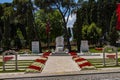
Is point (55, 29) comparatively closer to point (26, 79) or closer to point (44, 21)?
point (44, 21)

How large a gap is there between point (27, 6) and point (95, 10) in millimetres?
29491

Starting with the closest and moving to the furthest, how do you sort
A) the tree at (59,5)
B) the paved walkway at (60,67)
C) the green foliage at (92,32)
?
the paved walkway at (60,67) < the tree at (59,5) < the green foliage at (92,32)

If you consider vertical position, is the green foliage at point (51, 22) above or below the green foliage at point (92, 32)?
above

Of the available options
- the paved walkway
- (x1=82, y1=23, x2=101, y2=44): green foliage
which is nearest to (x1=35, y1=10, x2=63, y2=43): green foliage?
(x1=82, y1=23, x2=101, y2=44): green foliage

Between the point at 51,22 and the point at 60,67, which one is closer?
the point at 60,67

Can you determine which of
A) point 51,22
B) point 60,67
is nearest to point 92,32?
point 51,22

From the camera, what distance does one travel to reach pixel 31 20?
67562 millimetres

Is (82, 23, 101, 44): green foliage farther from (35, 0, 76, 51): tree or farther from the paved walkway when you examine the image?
the paved walkway

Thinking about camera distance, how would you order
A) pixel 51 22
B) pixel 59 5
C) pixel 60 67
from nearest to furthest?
pixel 60 67 < pixel 59 5 < pixel 51 22

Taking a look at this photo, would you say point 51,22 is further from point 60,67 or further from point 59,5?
point 60,67

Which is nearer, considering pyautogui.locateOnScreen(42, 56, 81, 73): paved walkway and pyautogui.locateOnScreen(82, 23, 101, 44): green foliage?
pyautogui.locateOnScreen(42, 56, 81, 73): paved walkway

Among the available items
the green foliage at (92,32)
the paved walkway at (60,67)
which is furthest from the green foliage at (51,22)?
the paved walkway at (60,67)

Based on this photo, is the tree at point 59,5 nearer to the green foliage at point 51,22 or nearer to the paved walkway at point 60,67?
the green foliage at point 51,22

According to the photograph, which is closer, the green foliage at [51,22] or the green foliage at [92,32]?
the green foliage at [92,32]
